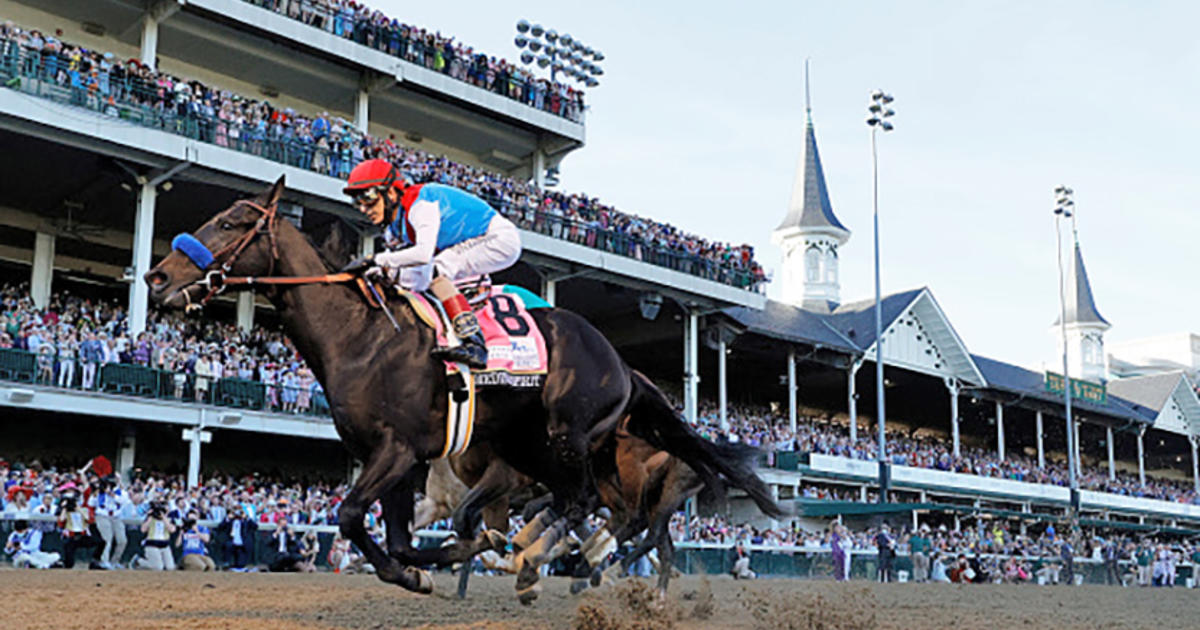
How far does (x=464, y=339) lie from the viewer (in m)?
6.66

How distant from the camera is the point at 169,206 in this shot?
25.5m

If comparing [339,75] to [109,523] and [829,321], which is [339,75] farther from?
[829,321]

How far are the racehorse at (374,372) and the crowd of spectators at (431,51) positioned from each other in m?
19.8

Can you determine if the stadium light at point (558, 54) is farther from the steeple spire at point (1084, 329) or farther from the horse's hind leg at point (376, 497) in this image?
the steeple spire at point (1084, 329)

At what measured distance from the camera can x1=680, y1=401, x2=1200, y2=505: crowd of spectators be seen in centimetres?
3331

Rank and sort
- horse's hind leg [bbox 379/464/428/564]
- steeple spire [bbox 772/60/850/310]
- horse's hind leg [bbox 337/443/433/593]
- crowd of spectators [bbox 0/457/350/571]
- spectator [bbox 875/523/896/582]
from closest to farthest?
horse's hind leg [bbox 337/443/433/593]
horse's hind leg [bbox 379/464/428/564]
crowd of spectators [bbox 0/457/350/571]
spectator [bbox 875/523/896/582]
steeple spire [bbox 772/60/850/310]

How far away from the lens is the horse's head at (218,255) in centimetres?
637

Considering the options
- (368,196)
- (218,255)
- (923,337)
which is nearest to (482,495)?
(368,196)

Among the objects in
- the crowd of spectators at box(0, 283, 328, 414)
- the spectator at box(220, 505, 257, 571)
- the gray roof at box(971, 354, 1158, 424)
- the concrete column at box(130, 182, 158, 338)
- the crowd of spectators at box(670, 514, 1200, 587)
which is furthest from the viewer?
the gray roof at box(971, 354, 1158, 424)

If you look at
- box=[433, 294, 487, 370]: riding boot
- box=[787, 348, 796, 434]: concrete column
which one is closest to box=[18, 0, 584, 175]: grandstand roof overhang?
box=[787, 348, 796, 434]: concrete column

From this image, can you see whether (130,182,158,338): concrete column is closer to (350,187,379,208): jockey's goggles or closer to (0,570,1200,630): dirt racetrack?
(0,570,1200,630): dirt racetrack

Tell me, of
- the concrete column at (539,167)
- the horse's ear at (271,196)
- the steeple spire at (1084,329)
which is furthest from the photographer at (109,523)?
the steeple spire at (1084,329)

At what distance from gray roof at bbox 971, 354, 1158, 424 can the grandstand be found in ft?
3.00

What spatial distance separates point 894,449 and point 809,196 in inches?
713
